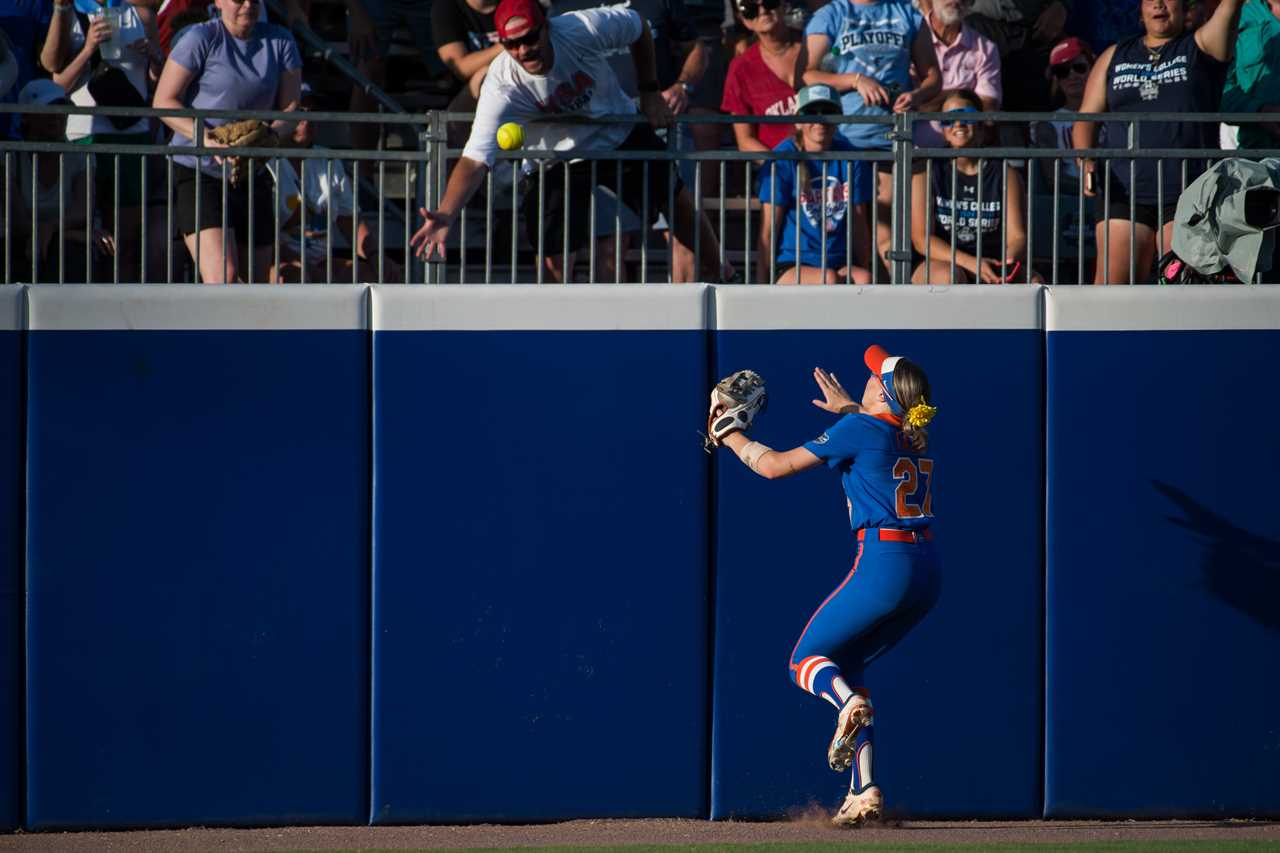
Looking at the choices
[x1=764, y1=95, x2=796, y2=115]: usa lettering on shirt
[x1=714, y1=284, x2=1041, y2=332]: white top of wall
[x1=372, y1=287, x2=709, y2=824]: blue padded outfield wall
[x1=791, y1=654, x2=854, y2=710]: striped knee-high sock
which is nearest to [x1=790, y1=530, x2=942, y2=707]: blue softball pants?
[x1=791, y1=654, x2=854, y2=710]: striped knee-high sock

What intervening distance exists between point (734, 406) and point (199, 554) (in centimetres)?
240

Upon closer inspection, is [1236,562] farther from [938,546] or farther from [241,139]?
[241,139]

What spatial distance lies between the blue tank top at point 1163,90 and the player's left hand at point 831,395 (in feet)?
6.93

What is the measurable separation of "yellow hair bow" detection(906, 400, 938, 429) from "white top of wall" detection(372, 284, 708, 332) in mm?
1037

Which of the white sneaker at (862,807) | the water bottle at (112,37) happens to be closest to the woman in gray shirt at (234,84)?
the water bottle at (112,37)

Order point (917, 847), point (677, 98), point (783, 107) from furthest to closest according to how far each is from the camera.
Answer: point (677, 98), point (783, 107), point (917, 847)

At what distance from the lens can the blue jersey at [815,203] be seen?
7.85 m

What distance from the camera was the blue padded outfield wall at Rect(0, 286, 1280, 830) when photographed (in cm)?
702

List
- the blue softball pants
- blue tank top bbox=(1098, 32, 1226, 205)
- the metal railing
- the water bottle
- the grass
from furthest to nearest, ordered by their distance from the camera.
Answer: the water bottle < blue tank top bbox=(1098, 32, 1226, 205) < the metal railing < the blue softball pants < the grass

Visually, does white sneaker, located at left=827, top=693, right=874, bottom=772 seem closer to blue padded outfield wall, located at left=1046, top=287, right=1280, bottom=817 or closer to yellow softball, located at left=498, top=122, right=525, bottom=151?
blue padded outfield wall, located at left=1046, top=287, right=1280, bottom=817

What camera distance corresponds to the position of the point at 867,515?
21.7 feet

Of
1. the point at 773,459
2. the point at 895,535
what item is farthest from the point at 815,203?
the point at 895,535

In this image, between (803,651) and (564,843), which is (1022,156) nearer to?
(803,651)

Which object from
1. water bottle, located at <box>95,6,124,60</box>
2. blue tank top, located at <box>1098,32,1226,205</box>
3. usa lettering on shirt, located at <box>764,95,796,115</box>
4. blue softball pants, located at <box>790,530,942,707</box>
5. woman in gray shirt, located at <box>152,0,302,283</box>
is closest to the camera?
blue softball pants, located at <box>790,530,942,707</box>
